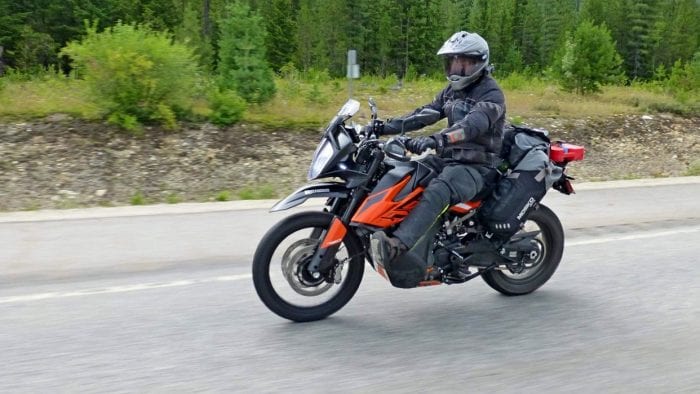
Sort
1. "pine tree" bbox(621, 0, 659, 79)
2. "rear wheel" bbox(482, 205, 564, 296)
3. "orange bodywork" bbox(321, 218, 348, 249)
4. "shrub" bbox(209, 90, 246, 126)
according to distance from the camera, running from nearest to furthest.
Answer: "orange bodywork" bbox(321, 218, 348, 249) < "rear wheel" bbox(482, 205, 564, 296) < "shrub" bbox(209, 90, 246, 126) < "pine tree" bbox(621, 0, 659, 79)

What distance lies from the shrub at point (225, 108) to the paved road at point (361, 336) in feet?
28.3

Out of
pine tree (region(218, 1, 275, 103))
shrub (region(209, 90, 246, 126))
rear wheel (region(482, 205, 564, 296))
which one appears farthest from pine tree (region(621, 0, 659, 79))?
rear wheel (region(482, 205, 564, 296))

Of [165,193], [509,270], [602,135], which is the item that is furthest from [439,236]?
[602,135]

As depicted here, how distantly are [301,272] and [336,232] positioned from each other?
0.37m

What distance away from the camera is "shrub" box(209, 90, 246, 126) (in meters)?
14.8

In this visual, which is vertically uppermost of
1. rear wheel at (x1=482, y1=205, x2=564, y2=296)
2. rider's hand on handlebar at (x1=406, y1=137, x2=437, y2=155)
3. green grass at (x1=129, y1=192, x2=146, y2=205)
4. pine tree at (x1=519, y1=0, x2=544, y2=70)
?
rider's hand on handlebar at (x1=406, y1=137, x2=437, y2=155)

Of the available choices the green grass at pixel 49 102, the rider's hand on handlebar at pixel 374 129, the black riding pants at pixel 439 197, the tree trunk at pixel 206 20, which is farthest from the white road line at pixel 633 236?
the tree trunk at pixel 206 20

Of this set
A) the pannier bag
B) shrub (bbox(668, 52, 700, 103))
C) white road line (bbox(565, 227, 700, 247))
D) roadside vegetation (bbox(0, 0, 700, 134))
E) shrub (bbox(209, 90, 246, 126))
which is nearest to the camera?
the pannier bag

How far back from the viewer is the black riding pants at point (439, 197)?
188 inches

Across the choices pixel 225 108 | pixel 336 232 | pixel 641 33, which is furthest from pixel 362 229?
pixel 641 33

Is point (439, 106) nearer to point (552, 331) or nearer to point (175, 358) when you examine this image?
point (552, 331)

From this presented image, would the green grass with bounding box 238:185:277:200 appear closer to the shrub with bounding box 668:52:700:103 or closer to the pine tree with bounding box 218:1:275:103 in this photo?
the pine tree with bounding box 218:1:275:103

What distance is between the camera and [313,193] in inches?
189

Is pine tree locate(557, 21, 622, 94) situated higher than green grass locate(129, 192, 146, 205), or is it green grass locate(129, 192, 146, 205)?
pine tree locate(557, 21, 622, 94)
